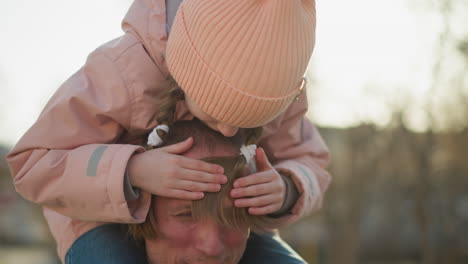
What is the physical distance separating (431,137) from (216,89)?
690cm

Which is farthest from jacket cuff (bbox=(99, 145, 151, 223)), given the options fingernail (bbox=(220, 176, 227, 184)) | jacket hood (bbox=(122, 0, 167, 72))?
jacket hood (bbox=(122, 0, 167, 72))

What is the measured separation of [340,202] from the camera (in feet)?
29.5

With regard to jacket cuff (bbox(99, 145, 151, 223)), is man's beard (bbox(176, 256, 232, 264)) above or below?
below

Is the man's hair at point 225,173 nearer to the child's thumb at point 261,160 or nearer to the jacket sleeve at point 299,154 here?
the child's thumb at point 261,160

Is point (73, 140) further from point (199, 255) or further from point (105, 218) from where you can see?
point (199, 255)

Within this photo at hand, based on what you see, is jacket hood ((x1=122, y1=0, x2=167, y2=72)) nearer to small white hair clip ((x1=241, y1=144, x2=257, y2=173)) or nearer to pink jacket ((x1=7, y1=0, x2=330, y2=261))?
pink jacket ((x1=7, y1=0, x2=330, y2=261))

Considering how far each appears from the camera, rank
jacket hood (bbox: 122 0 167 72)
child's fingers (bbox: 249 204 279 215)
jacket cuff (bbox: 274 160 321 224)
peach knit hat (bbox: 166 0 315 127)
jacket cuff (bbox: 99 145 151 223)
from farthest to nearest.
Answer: jacket cuff (bbox: 274 160 321 224) → jacket hood (bbox: 122 0 167 72) → child's fingers (bbox: 249 204 279 215) → jacket cuff (bbox: 99 145 151 223) → peach knit hat (bbox: 166 0 315 127)

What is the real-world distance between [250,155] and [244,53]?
450mm

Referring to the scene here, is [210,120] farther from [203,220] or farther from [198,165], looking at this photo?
[203,220]

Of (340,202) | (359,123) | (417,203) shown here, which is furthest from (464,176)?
(359,123)

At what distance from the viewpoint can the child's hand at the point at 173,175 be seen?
6.09 ft

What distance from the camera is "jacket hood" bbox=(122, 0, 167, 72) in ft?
6.91

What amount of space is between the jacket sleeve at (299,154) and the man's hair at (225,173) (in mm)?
194

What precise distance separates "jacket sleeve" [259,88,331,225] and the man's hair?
194 mm
